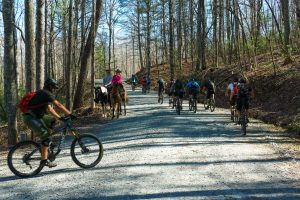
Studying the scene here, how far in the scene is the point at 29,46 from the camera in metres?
13.8

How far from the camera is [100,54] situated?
71.9m

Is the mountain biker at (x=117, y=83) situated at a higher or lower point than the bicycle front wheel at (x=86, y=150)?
higher

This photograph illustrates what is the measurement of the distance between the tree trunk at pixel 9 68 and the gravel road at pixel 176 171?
196 cm

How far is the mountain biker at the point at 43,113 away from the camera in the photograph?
26.3ft

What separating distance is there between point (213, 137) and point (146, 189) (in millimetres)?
6378

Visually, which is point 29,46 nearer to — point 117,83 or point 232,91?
point 117,83

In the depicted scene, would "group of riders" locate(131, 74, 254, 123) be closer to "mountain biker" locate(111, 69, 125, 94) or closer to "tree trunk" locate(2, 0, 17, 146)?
"mountain biker" locate(111, 69, 125, 94)

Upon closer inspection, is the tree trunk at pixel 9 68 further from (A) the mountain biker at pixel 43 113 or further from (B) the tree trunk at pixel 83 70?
(B) the tree trunk at pixel 83 70

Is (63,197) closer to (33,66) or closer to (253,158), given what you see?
(253,158)

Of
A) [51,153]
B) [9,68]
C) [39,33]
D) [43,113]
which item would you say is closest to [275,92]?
[39,33]

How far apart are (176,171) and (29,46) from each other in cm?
829

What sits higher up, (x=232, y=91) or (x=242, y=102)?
(x=232, y=91)

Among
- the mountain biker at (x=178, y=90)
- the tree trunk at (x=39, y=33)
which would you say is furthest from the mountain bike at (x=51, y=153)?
the mountain biker at (x=178, y=90)

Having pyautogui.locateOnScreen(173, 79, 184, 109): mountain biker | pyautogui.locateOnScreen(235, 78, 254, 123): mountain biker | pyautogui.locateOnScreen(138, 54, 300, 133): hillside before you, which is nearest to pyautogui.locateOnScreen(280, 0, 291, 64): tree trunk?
pyautogui.locateOnScreen(138, 54, 300, 133): hillside
